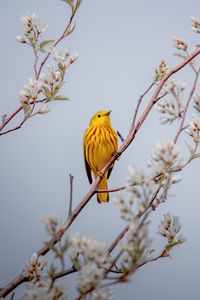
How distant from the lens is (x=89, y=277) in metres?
1.56

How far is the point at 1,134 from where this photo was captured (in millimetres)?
2172

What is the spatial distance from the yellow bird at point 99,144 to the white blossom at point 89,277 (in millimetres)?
4050

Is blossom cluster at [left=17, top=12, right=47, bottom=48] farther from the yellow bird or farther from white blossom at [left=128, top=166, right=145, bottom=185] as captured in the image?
the yellow bird

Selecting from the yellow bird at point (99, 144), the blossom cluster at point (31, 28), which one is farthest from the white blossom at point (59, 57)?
the yellow bird at point (99, 144)

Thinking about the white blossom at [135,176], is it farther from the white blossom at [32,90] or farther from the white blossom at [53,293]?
the white blossom at [32,90]

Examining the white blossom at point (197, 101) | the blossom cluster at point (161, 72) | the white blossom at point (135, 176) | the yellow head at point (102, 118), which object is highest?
the yellow head at point (102, 118)

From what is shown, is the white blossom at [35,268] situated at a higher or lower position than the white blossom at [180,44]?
lower

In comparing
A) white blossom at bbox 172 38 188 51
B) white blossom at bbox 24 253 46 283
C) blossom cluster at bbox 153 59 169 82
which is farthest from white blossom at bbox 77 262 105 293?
blossom cluster at bbox 153 59 169 82

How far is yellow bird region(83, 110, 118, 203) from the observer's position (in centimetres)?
583

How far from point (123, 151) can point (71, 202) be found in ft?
1.14

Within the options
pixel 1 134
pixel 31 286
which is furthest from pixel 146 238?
pixel 1 134

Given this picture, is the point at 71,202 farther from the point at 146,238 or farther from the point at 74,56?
the point at 146,238

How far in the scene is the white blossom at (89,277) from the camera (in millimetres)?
1557

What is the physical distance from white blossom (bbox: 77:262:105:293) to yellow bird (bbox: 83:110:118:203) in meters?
4.05
